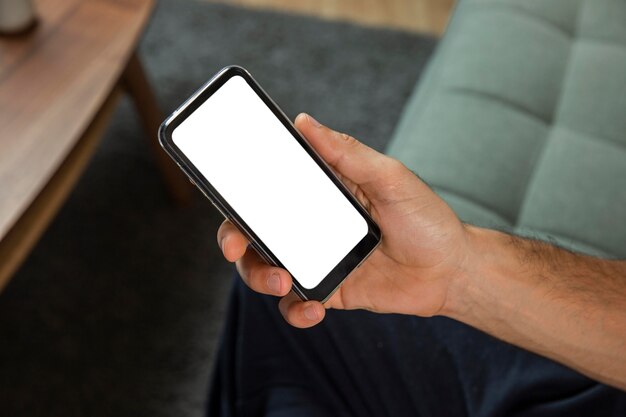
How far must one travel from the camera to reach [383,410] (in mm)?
786

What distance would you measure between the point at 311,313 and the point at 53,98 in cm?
62

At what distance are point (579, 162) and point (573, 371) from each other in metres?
0.38

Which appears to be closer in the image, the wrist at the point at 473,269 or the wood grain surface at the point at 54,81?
the wrist at the point at 473,269

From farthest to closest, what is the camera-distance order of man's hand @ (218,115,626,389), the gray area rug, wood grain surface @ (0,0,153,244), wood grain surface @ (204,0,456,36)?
wood grain surface @ (204,0,456,36) → the gray area rug → wood grain surface @ (0,0,153,244) → man's hand @ (218,115,626,389)

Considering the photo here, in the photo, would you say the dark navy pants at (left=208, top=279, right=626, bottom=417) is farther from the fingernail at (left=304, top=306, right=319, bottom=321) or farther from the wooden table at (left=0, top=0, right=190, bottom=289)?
the wooden table at (left=0, top=0, right=190, bottom=289)

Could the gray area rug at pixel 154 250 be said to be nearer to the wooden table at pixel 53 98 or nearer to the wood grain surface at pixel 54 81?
the wooden table at pixel 53 98

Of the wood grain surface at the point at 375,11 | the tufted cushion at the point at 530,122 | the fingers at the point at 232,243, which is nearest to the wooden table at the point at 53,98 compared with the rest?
the fingers at the point at 232,243

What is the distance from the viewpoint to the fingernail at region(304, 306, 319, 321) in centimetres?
72

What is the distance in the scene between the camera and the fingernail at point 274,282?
69 centimetres

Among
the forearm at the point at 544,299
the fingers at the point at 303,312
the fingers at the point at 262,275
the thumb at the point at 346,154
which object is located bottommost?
the forearm at the point at 544,299

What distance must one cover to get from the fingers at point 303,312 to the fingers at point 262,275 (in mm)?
39

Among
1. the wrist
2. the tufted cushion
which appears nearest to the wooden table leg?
the tufted cushion

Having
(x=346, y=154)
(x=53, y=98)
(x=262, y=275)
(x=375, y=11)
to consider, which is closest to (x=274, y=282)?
(x=262, y=275)

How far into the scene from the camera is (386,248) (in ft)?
2.64
